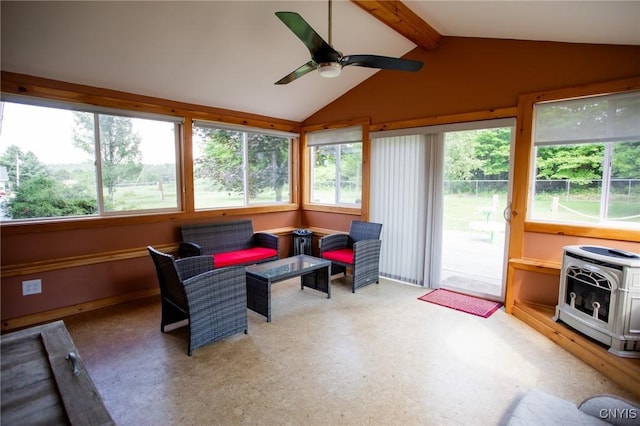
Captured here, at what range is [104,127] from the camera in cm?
354

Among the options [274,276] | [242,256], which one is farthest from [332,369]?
[242,256]

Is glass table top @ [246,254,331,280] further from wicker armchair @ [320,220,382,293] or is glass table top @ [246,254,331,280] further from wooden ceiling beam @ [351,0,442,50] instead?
wooden ceiling beam @ [351,0,442,50]

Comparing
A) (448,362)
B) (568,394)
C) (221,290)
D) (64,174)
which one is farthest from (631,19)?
(64,174)

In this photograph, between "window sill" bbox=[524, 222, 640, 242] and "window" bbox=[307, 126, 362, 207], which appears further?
"window" bbox=[307, 126, 362, 207]

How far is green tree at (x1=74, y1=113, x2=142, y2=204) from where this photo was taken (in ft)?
11.3

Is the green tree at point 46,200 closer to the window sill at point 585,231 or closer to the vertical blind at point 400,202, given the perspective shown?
the vertical blind at point 400,202

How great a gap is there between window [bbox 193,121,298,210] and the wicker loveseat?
1.28ft

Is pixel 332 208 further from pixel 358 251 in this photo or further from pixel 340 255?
pixel 358 251

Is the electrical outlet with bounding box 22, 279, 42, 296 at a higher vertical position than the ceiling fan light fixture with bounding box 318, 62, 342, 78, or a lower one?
lower

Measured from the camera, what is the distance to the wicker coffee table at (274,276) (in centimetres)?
318

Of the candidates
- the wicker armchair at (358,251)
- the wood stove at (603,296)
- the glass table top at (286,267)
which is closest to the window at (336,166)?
the wicker armchair at (358,251)

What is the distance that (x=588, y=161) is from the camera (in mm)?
3053

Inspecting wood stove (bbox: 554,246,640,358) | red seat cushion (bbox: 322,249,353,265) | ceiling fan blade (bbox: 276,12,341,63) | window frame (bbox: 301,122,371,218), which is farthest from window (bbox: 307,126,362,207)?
wood stove (bbox: 554,246,640,358)

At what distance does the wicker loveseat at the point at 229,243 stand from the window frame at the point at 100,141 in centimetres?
43
